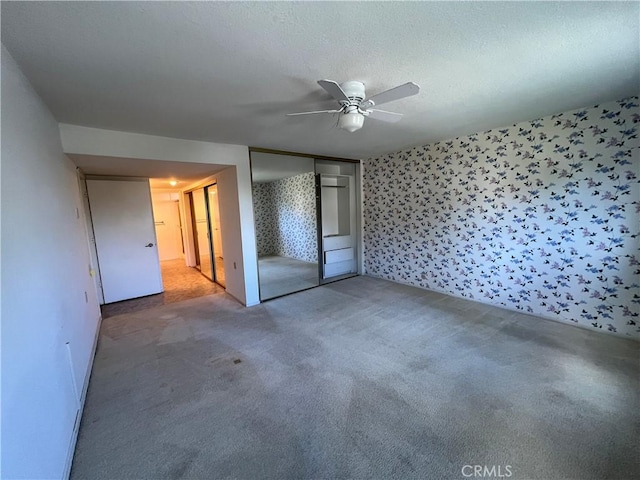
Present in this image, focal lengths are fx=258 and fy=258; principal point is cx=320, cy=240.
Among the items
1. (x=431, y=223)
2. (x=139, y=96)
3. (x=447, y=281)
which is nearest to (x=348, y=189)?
(x=431, y=223)

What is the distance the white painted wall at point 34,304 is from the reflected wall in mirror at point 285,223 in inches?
97.2

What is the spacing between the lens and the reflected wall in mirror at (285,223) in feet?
15.2

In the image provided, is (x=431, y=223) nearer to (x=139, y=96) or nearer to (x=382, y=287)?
(x=382, y=287)

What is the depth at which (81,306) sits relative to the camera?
91.4 inches

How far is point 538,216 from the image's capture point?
2.88 meters

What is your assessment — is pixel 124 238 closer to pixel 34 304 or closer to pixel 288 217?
pixel 34 304

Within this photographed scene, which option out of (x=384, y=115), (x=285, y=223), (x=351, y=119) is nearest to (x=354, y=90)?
(x=351, y=119)

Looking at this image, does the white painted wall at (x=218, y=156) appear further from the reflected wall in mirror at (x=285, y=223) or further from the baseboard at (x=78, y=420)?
the baseboard at (x=78, y=420)

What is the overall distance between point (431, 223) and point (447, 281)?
89cm

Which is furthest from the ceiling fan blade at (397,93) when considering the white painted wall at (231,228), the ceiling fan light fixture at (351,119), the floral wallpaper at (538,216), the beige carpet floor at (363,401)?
the white painted wall at (231,228)

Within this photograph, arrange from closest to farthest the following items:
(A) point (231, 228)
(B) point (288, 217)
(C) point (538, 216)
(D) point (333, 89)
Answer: (D) point (333, 89)
(C) point (538, 216)
(A) point (231, 228)
(B) point (288, 217)

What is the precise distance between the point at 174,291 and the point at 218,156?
267 centimetres

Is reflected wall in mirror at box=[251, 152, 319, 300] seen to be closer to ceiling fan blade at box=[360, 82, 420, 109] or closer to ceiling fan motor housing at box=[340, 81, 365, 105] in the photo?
ceiling fan motor housing at box=[340, 81, 365, 105]

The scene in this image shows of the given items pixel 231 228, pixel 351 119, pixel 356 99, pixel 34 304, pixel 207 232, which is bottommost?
pixel 34 304
